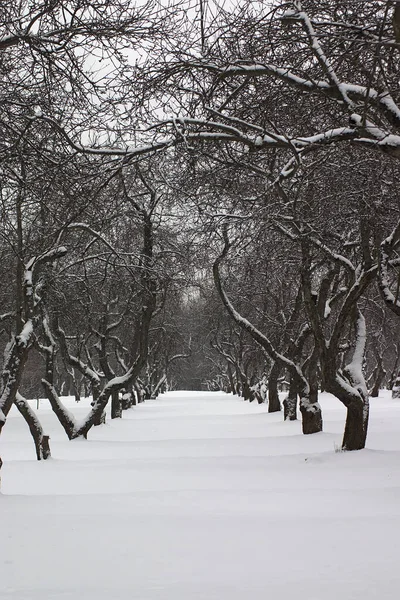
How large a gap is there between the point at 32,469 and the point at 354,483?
5255 millimetres

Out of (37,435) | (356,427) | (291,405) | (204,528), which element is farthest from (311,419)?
(204,528)

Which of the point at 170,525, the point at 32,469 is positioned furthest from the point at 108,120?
the point at 32,469

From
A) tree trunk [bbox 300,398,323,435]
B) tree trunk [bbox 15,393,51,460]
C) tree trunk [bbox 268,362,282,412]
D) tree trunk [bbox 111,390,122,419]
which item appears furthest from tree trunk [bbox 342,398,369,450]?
tree trunk [bbox 111,390,122,419]

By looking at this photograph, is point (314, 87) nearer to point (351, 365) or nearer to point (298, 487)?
point (298, 487)

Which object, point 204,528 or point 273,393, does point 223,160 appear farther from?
point 273,393

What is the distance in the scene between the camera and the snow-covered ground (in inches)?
167

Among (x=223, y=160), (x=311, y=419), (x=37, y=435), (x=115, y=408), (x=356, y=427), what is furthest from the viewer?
(x=115, y=408)

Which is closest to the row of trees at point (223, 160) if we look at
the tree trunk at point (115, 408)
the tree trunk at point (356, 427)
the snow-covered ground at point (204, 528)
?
the tree trunk at point (356, 427)

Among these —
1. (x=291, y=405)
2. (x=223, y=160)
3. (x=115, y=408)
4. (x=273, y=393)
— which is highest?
(x=223, y=160)

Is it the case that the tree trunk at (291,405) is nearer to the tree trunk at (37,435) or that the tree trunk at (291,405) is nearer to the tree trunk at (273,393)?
the tree trunk at (273,393)

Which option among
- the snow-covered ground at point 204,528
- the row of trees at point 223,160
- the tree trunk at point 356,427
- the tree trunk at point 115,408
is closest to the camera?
the snow-covered ground at point 204,528

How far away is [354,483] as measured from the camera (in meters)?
8.39

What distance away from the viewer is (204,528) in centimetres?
587

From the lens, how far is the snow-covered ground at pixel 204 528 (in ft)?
13.9
